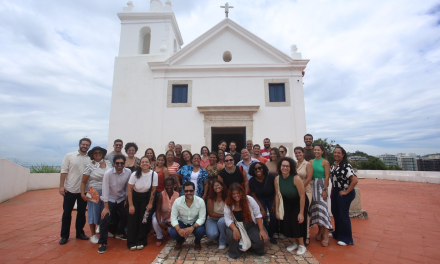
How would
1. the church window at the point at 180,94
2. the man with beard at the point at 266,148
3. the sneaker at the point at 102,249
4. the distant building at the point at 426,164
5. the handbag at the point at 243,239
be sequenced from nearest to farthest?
the handbag at the point at 243,239 → the sneaker at the point at 102,249 → the man with beard at the point at 266,148 → the church window at the point at 180,94 → the distant building at the point at 426,164

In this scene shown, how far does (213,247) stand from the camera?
3734 millimetres

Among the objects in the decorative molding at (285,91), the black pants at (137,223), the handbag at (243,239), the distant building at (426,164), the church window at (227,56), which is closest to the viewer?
the handbag at (243,239)

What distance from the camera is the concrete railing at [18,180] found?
319 inches

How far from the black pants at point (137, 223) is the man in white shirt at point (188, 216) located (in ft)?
1.74

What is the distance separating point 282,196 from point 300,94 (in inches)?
252

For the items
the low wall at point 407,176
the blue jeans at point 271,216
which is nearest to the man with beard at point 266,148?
the blue jeans at point 271,216

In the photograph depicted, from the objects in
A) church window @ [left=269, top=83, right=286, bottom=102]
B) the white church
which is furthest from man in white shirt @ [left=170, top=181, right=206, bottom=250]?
church window @ [left=269, top=83, right=286, bottom=102]

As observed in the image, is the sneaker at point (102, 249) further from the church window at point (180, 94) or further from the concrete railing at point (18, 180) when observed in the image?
the concrete railing at point (18, 180)

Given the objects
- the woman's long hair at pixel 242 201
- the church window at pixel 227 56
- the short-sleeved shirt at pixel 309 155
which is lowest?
the woman's long hair at pixel 242 201

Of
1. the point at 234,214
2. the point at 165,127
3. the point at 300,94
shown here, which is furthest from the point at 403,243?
the point at 165,127

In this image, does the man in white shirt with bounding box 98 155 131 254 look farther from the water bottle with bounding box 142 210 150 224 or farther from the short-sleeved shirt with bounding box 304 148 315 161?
the short-sleeved shirt with bounding box 304 148 315 161

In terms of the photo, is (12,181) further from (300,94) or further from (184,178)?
(300,94)

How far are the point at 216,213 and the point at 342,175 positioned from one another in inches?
89.4

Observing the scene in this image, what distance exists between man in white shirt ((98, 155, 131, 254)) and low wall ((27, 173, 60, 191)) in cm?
937
